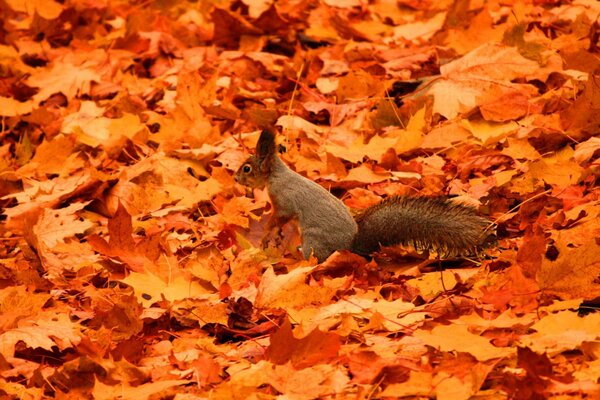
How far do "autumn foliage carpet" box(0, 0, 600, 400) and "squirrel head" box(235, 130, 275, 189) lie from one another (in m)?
0.20

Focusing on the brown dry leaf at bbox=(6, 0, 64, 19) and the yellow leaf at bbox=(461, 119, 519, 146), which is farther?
the brown dry leaf at bbox=(6, 0, 64, 19)

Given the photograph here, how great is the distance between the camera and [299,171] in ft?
14.3

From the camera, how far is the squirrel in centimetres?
319

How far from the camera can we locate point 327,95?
16.9 ft

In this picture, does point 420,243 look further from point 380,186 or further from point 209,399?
point 209,399

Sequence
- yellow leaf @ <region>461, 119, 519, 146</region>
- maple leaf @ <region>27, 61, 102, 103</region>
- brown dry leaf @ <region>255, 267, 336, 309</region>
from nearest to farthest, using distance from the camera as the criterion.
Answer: brown dry leaf @ <region>255, 267, 336, 309</region> → yellow leaf @ <region>461, 119, 519, 146</region> → maple leaf @ <region>27, 61, 102, 103</region>

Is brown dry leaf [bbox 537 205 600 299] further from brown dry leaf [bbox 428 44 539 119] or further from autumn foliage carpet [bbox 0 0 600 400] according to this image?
brown dry leaf [bbox 428 44 539 119]

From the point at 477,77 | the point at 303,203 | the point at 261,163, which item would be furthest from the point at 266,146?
the point at 477,77

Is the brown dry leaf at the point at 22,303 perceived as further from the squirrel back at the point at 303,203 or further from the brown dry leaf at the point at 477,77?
the brown dry leaf at the point at 477,77

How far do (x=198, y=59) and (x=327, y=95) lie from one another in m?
1.02

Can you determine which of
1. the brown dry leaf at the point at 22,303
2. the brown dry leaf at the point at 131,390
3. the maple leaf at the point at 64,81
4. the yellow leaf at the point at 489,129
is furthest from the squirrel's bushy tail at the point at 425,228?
the maple leaf at the point at 64,81

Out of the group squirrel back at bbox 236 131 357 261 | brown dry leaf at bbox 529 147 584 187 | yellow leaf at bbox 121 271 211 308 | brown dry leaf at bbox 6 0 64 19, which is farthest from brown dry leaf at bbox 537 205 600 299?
brown dry leaf at bbox 6 0 64 19

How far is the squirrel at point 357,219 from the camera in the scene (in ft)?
10.5

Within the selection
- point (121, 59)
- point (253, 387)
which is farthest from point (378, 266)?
point (121, 59)
